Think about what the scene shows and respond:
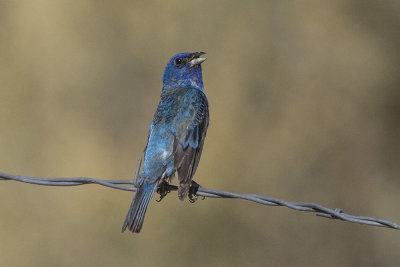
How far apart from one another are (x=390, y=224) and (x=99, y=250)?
477cm

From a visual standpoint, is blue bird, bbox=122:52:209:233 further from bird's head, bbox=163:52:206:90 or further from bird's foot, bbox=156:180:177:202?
bird's head, bbox=163:52:206:90

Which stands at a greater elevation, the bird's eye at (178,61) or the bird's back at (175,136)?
the bird's eye at (178,61)

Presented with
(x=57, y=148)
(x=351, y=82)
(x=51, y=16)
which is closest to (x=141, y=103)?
(x=57, y=148)

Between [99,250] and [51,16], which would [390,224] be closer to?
[99,250]

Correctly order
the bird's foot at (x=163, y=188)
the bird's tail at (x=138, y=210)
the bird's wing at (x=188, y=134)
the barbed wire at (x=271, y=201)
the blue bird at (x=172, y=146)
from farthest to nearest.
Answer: the bird's foot at (x=163, y=188), the bird's wing at (x=188, y=134), the blue bird at (x=172, y=146), the bird's tail at (x=138, y=210), the barbed wire at (x=271, y=201)

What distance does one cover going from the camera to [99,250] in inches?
318

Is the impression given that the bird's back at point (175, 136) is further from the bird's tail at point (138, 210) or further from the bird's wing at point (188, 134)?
the bird's tail at point (138, 210)

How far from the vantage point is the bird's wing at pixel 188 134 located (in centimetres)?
553

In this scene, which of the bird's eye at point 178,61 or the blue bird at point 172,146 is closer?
the blue bird at point 172,146

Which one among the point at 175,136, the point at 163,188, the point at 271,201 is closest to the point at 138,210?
the point at 163,188

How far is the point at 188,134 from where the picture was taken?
580 cm

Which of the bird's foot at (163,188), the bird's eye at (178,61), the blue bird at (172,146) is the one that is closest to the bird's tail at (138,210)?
the blue bird at (172,146)

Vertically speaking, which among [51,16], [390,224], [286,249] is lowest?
[390,224]

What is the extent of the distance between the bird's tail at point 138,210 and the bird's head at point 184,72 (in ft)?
5.56
